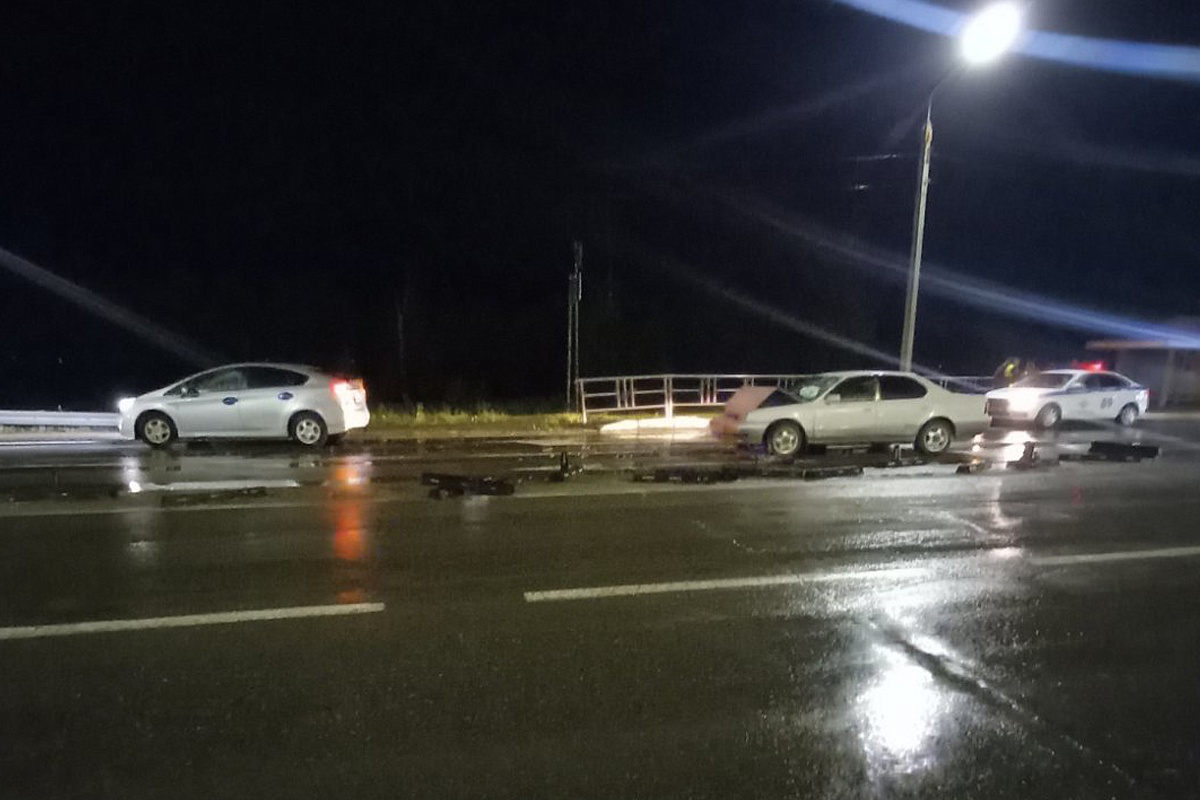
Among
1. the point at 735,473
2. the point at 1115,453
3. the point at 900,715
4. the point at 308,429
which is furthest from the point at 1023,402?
the point at 900,715

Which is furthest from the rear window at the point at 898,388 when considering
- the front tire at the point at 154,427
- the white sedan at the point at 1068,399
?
the front tire at the point at 154,427

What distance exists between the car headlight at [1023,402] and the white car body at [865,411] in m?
5.28

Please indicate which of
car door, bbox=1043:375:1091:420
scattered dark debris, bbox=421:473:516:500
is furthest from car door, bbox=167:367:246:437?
car door, bbox=1043:375:1091:420

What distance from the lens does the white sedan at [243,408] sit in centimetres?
1412

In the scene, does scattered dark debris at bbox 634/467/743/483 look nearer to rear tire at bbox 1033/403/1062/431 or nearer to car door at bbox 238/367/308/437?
car door at bbox 238/367/308/437

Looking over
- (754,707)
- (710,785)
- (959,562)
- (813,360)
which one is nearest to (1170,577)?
(959,562)

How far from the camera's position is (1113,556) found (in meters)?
7.61

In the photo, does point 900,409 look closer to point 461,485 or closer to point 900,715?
point 461,485

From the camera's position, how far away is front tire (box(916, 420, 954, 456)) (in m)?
14.3

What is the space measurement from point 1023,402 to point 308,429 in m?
15.3

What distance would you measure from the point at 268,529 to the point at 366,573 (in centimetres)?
195

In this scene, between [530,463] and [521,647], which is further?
[530,463]

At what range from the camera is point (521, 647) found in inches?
205

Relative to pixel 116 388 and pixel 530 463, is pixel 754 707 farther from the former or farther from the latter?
pixel 116 388
